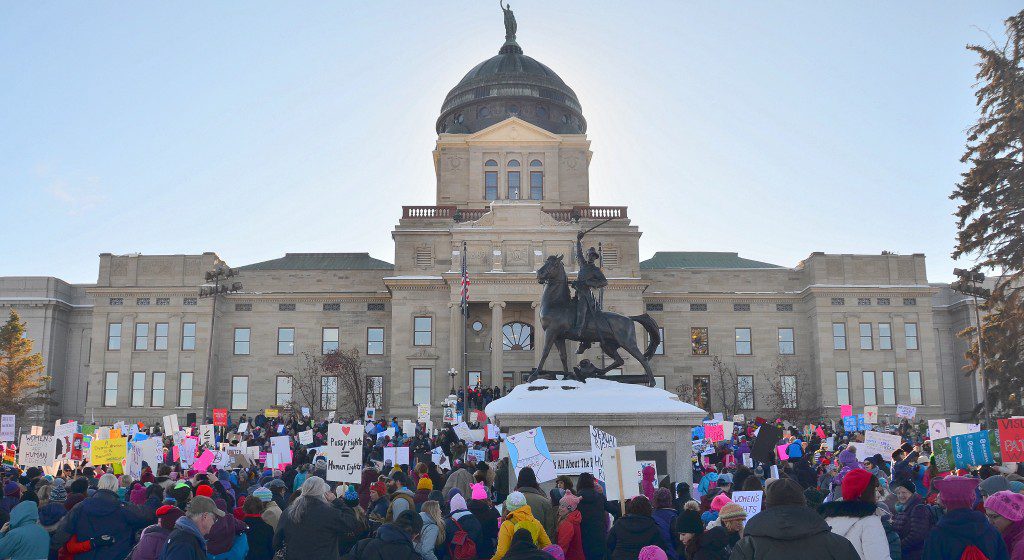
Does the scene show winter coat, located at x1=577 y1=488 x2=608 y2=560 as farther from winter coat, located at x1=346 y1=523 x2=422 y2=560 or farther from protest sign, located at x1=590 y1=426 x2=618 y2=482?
winter coat, located at x1=346 y1=523 x2=422 y2=560

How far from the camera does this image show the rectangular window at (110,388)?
2435 inches

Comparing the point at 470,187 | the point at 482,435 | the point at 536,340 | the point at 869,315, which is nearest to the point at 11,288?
the point at 470,187

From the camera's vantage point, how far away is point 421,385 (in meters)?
58.8

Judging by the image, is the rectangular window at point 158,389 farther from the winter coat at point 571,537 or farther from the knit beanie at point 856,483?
the knit beanie at point 856,483

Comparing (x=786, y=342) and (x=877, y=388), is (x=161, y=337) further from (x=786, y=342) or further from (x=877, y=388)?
(x=877, y=388)

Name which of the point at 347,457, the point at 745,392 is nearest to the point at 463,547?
the point at 347,457

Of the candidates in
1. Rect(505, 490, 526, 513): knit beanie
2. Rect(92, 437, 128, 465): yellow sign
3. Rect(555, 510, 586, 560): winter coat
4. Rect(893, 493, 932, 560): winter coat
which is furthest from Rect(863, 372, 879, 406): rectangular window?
Rect(505, 490, 526, 513): knit beanie

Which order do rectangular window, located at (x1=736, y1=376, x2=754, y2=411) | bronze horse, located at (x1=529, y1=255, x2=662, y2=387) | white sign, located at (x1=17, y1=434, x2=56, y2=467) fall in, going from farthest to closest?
rectangular window, located at (x1=736, y1=376, x2=754, y2=411) < white sign, located at (x1=17, y1=434, x2=56, y2=467) < bronze horse, located at (x1=529, y1=255, x2=662, y2=387)

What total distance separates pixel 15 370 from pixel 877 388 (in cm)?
5674

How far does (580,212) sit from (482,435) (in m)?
36.1

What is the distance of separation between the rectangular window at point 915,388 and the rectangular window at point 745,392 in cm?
1034

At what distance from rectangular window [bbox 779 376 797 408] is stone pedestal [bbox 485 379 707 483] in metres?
46.8

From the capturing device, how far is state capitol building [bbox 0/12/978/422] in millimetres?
58625

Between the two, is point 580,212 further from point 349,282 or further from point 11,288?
point 11,288
